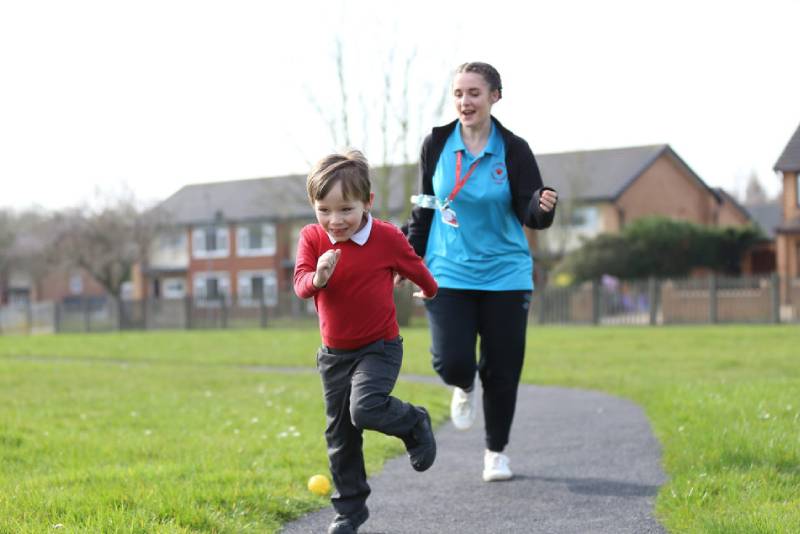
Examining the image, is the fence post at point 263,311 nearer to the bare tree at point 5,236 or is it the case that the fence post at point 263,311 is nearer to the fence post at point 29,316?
the fence post at point 29,316

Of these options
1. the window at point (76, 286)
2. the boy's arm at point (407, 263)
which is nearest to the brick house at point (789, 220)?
the boy's arm at point (407, 263)

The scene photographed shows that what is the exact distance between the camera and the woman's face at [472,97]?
5.01 m

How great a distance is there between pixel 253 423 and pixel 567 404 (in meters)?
3.19

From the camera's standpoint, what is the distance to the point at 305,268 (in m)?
3.88

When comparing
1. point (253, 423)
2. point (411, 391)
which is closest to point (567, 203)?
point (411, 391)

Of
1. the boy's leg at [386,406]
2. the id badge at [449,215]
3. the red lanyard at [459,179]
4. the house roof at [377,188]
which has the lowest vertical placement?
the boy's leg at [386,406]

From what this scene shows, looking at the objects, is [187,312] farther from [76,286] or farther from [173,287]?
[76,286]

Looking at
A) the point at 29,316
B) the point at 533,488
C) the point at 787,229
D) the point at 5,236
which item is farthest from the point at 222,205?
the point at 533,488

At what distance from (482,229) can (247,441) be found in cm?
245

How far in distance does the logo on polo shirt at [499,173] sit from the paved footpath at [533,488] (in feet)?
5.29

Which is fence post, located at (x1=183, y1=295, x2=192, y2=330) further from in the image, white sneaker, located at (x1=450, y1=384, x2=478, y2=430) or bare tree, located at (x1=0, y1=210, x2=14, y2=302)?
white sneaker, located at (x1=450, y1=384, x2=478, y2=430)

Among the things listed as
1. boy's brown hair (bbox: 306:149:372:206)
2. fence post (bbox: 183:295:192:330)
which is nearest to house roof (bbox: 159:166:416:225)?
fence post (bbox: 183:295:192:330)

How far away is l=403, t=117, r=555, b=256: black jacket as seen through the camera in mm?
4910

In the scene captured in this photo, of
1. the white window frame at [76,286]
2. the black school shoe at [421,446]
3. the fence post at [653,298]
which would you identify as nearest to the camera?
the black school shoe at [421,446]
